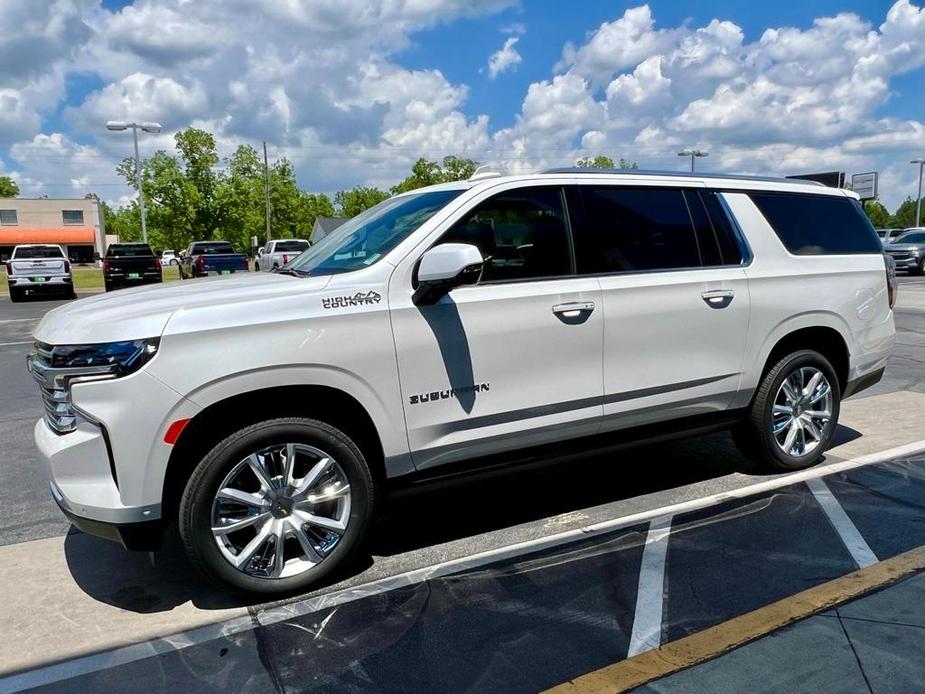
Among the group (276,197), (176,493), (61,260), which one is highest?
(276,197)

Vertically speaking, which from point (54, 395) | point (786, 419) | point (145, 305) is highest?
point (145, 305)

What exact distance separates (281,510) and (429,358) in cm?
97

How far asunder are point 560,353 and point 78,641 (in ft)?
8.33

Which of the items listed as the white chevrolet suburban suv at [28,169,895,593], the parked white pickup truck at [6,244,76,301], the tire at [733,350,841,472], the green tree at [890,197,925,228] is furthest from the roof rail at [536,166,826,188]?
the green tree at [890,197,925,228]

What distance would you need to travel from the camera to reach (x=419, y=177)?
182 feet

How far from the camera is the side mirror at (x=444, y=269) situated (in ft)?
10.6

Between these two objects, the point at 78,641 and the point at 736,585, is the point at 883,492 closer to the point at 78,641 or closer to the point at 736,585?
the point at 736,585

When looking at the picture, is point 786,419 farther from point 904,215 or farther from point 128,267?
point 904,215

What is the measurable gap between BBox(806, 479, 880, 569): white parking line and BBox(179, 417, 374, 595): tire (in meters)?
2.43

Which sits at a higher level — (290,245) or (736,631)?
(290,245)

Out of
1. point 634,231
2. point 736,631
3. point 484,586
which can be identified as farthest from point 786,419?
point 484,586

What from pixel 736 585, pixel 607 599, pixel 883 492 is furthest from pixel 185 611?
pixel 883 492

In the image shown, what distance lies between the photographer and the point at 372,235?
393 cm

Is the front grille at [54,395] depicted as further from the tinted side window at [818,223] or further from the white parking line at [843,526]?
the tinted side window at [818,223]
